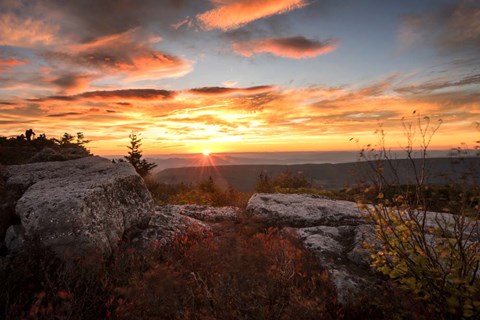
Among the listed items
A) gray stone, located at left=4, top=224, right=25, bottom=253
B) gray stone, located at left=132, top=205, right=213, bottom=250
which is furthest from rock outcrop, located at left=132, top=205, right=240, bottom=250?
gray stone, located at left=4, top=224, right=25, bottom=253

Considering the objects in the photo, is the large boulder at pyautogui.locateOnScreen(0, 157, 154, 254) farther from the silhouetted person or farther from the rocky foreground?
the silhouetted person

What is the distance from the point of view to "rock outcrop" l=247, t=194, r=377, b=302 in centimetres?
538

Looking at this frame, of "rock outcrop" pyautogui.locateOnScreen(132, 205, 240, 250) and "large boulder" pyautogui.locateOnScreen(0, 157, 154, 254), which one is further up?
"large boulder" pyautogui.locateOnScreen(0, 157, 154, 254)

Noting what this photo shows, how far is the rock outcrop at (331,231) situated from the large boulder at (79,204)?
339 cm

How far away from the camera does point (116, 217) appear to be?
258 inches

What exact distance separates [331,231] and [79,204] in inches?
206

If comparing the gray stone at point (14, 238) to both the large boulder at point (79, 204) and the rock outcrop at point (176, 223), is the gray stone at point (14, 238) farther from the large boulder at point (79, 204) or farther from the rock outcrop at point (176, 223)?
the rock outcrop at point (176, 223)

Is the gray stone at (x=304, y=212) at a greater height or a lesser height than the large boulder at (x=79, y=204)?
lesser

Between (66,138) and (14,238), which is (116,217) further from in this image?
(66,138)

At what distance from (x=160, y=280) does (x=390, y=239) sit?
330 centimetres

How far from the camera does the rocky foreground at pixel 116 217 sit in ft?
18.2

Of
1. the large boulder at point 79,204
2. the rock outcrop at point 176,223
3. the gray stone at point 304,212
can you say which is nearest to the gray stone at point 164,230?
the rock outcrop at point 176,223

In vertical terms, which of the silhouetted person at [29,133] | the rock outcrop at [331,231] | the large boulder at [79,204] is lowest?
the rock outcrop at [331,231]

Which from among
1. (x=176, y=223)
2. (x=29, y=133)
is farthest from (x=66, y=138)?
(x=176, y=223)
